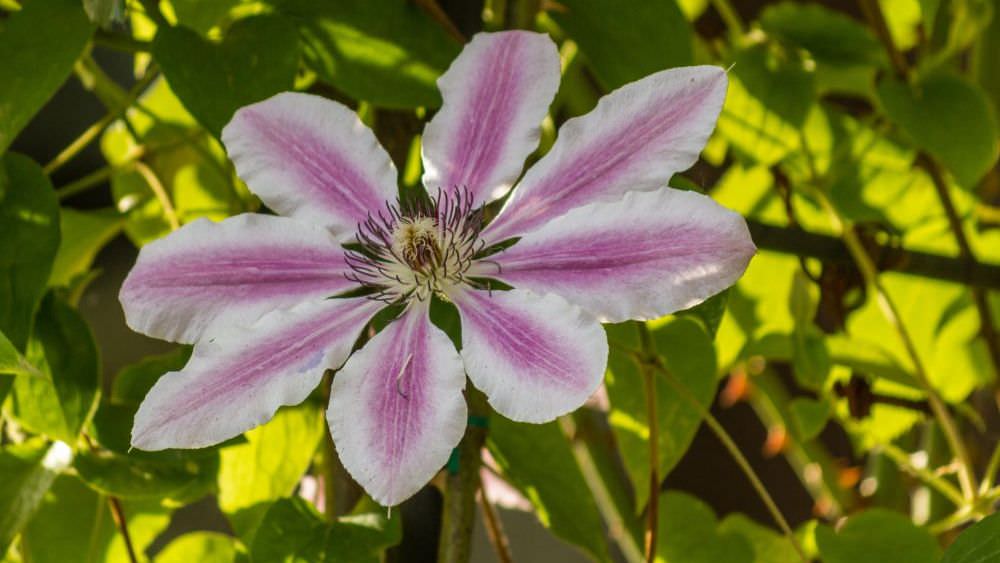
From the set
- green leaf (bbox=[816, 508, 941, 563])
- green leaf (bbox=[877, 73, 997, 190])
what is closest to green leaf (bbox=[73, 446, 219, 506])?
green leaf (bbox=[816, 508, 941, 563])

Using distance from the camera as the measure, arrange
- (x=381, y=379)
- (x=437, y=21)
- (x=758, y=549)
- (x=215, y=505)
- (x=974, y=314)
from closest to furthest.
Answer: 1. (x=381, y=379)
2. (x=437, y=21)
3. (x=758, y=549)
4. (x=974, y=314)
5. (x=215, y=505)

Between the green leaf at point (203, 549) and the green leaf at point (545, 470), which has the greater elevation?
the green leaf at point (545, 470)

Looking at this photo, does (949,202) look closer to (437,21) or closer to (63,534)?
(437,21)

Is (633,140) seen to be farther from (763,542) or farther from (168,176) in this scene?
(168,176)

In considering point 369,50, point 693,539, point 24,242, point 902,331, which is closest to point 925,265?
point 902,331

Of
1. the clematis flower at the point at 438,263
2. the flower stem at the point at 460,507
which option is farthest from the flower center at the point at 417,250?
the flower stem at the point at 460,507

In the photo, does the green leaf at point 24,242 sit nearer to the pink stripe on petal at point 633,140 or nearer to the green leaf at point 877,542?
the pink stripe on petal at point 633,140

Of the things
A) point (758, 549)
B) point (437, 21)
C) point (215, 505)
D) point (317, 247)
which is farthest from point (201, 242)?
point (215, 505)
